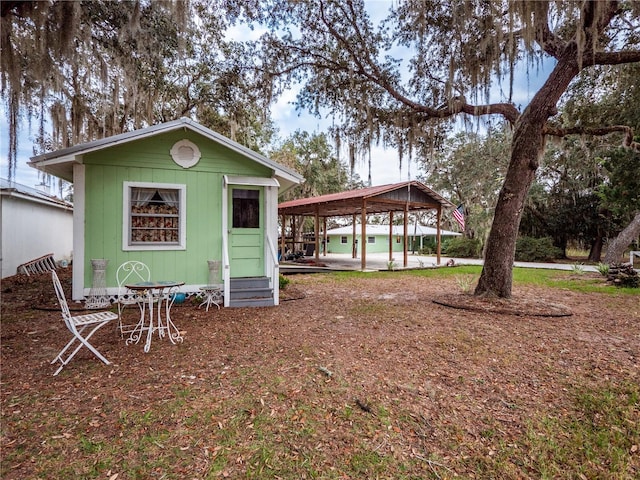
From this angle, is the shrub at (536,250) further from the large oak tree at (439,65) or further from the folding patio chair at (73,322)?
the folding patio chair at (73,322)

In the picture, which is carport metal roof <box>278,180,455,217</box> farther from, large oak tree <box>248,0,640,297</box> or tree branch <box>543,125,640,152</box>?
tree branch <box>543,125,640,152</box>

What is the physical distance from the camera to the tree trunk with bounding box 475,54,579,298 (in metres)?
6.00

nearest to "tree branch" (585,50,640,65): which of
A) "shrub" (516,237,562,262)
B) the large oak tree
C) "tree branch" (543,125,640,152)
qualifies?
the large oak tree

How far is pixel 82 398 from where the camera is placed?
109 inches

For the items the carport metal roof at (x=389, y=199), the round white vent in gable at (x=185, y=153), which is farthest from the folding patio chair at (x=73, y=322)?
the carport metal roof at (x=389, y=199)

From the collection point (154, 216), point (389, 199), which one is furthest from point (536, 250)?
point (154, 216)

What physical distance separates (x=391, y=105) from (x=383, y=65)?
884 mm

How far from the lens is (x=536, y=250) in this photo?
1772 centimetres

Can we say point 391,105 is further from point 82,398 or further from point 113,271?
point 82,398

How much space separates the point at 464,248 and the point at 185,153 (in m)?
19.2

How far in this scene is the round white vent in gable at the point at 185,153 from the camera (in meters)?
6.17

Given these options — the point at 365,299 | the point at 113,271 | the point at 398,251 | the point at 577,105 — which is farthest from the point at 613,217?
the point at 113,271

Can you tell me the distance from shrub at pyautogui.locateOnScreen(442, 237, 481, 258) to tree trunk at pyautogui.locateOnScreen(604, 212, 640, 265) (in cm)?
662

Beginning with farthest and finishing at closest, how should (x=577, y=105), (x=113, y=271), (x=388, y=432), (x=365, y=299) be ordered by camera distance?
(x=577, y=105), (x=365, y=299), (x=113, y=271), (x=388, y=432)
